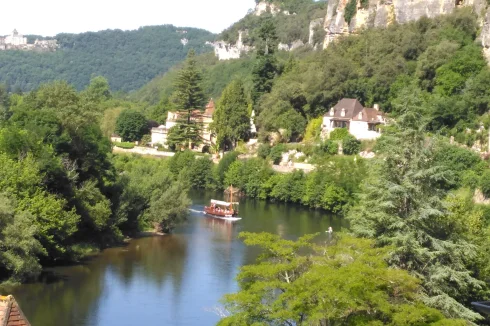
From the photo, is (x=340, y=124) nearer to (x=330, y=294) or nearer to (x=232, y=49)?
(x=330, y=294)

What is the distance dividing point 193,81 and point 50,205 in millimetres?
47625

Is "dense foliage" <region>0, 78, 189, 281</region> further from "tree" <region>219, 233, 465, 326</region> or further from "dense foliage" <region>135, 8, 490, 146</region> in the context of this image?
"dense foliage" <region>135, 8, 490, 146</region>

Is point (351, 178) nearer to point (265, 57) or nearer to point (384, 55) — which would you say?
point (384, 55)

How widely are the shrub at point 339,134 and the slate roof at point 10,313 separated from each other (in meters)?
60.5

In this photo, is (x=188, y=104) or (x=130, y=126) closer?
(x=188, y=104)

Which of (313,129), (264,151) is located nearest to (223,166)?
(264,151)

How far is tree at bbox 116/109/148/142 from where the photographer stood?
8881 cm

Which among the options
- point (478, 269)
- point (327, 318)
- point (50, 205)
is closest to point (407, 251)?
point (478, 269)

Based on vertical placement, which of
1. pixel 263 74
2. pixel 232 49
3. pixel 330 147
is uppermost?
pixel 232 49

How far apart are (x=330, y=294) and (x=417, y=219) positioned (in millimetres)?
6226

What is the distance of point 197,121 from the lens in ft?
280

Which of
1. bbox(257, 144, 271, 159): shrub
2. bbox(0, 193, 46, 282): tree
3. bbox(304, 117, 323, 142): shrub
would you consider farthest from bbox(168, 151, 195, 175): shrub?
bbox(0, 193, 46, 282): tree

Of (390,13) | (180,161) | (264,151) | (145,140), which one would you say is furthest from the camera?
(145,140)

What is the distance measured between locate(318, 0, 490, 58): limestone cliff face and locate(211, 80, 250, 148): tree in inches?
709
